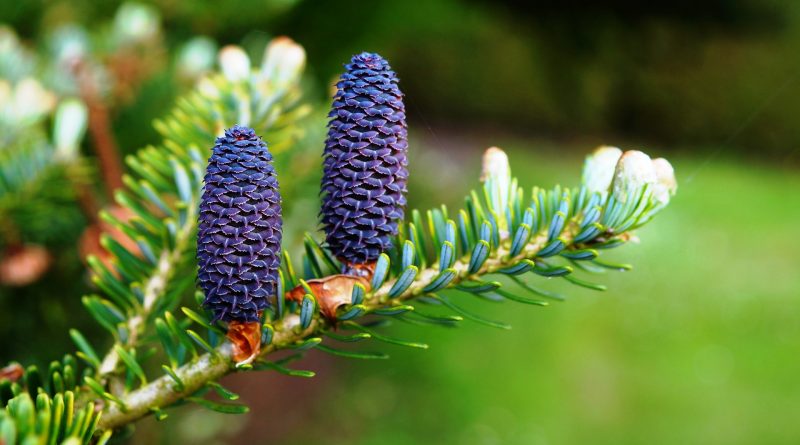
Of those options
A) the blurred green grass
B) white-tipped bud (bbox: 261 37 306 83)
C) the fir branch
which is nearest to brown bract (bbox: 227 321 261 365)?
the fir branch

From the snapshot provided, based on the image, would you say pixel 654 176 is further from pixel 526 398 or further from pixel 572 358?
pixel 572 358

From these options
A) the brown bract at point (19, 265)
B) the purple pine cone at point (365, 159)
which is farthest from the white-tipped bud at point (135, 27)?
the purple pine cone at point (365, 159)

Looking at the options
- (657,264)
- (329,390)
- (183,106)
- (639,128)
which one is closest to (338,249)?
(183,106)

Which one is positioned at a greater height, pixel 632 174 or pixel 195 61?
pixel 195 61

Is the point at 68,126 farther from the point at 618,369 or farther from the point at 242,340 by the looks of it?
the point at 618,369

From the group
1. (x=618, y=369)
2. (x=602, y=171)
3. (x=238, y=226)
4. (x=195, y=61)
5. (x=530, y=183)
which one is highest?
(x=530, y=183)

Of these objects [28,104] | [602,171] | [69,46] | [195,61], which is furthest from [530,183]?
[602,171]

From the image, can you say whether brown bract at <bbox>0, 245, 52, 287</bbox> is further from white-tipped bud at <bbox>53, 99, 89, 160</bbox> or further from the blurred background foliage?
white-tipped bud at <bbox>53, 99, 89, 160</bbox>
